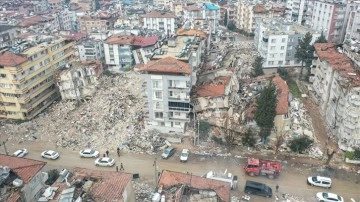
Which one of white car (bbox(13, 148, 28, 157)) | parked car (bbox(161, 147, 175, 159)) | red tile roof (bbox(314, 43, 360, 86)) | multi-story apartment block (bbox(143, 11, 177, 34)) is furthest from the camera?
multi-story apartment block (bbox(143, 11, 177, 34))

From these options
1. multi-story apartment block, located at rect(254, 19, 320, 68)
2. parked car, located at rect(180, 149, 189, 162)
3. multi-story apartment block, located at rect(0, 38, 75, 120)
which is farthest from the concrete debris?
multi-story apartment block, located at rect(254, 19, 320, 68)

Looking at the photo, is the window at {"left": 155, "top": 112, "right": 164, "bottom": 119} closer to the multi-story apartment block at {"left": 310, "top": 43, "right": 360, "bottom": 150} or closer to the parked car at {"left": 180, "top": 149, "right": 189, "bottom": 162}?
the parked car at {"left": 180, "top": 149, "right": 189, "bottom": 162}

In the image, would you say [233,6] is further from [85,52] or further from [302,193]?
[302,193]

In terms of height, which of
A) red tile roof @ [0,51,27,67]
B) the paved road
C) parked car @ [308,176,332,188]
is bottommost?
the paved road

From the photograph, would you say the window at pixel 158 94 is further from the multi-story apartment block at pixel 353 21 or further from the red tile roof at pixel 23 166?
the multi-story apartment block at pixel 353 21

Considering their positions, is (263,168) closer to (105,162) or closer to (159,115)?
(159,115)

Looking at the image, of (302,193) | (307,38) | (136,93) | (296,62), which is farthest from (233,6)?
(302,193)

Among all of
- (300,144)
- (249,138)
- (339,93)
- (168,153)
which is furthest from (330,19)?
(168,153)
